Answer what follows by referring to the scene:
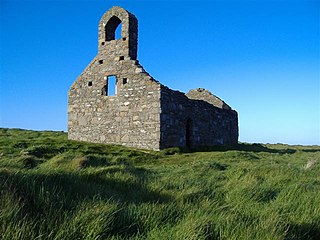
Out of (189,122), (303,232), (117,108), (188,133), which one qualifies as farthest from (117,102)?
(303,232)

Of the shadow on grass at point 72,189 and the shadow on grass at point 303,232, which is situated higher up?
the shadow on grass at point 72,189

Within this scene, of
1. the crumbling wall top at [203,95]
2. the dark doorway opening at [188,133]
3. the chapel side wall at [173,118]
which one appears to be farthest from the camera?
the crumbling wall top at [203,95]

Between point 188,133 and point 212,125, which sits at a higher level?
point 212,125

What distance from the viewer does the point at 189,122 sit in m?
19.8

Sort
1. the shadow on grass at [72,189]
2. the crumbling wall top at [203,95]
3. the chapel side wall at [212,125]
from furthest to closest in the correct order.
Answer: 1. the crumbling wall top at [203,95]
2. the chapel side wall at [212,125]
3. the shadow on grass at [72,189]

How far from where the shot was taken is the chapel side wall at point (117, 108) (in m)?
17.4

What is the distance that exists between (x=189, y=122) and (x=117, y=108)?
4205 millimetres

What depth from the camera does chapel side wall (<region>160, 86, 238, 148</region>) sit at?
57.3 feet

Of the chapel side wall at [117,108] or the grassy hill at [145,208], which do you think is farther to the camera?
the chapel side wall at [117,108]

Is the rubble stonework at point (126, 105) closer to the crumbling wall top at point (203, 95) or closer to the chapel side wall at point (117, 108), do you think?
the chapel side wall at point (117, 108)

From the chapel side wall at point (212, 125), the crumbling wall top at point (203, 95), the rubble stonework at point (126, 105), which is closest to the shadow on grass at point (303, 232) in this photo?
the rubble stonework at point (126, 105)

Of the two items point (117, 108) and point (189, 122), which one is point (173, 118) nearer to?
point (189, 122)

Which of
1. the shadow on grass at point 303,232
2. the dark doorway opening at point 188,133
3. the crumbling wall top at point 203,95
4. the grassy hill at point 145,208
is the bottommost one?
the shadow on grass at point 303,232

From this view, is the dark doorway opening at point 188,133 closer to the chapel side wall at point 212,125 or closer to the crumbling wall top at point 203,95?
the chapel side wall at point 212,125
